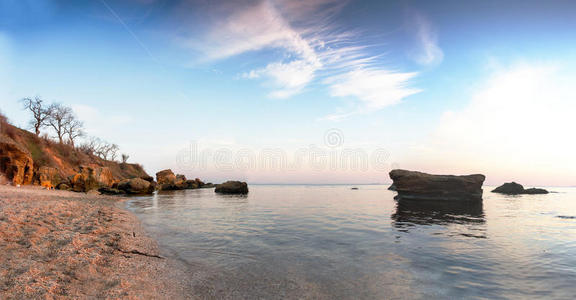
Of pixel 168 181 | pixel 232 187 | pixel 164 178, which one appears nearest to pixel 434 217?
pixel 232 187

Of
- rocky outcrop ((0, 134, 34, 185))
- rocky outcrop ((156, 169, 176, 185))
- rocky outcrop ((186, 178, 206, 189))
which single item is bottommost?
rocky outcrop ((186, 178, 206, 189))

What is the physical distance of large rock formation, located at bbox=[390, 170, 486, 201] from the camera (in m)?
35.0

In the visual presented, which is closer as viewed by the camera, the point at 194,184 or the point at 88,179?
the point at 88,179

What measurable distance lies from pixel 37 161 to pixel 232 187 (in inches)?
1226

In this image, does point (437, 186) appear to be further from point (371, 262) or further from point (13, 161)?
point (13, 161)

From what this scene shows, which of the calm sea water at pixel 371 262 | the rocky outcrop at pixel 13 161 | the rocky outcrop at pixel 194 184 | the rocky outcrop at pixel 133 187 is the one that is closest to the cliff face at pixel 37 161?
the rocky outcrop at pixel 13 161

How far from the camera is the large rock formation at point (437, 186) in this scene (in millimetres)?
35031

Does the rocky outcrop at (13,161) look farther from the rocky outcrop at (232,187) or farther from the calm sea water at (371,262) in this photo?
the calm sea water at (371,262)

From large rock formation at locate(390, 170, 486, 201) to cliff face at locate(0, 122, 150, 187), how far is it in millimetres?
52119

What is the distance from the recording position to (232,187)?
45.5 m

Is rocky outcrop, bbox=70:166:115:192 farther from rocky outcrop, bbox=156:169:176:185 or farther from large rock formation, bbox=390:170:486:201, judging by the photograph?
large rock formation, bbox=390:170:486:201

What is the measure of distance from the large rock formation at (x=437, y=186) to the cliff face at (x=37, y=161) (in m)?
52.1

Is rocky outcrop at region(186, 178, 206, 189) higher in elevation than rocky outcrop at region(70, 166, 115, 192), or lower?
lower

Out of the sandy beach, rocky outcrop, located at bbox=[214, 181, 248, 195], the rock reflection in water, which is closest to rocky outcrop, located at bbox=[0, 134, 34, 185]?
rocky outcrop, located at bbox=[214, 181, 248, 195]
